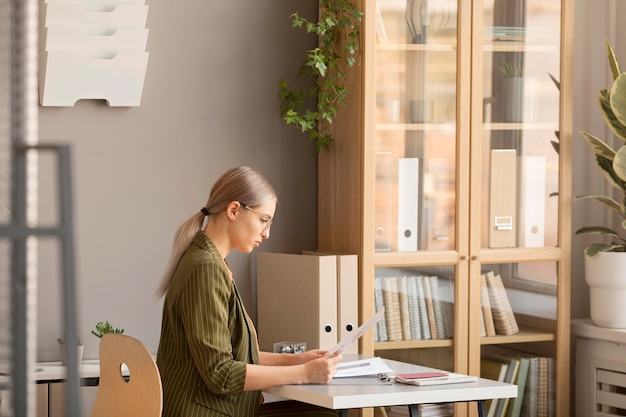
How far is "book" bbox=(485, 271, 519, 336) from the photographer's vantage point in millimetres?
3551

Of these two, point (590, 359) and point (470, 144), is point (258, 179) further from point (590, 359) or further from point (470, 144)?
point (590, 359)

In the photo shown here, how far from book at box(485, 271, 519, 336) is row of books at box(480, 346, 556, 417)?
8 centimetres

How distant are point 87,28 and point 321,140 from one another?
37.9 inches

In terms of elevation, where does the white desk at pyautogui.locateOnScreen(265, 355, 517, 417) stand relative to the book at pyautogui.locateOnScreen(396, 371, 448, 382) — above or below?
below

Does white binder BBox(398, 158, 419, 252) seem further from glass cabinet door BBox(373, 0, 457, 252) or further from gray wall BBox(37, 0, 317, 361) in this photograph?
gray wall BBox(37, 0, 317, 361)

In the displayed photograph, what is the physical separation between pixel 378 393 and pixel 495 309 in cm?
132

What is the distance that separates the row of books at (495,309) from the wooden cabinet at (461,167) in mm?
28

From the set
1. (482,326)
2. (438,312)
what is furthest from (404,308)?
(482,326)

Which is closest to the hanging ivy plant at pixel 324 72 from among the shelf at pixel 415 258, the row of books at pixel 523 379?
the shelf at pixel 415 258

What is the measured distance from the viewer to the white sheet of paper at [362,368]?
8.62 ft

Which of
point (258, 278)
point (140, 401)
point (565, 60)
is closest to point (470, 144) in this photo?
point (565, 60)

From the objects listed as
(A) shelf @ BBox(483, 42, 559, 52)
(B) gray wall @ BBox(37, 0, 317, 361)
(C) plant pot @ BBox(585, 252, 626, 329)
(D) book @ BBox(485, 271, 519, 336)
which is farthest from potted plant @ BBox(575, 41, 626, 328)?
(B) gray wall @ BBox(37, 0, 317, 361)

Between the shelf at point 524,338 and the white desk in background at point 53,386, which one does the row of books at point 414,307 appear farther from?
the white desk in background at point 53,386

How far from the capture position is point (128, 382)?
2223 millimetres
